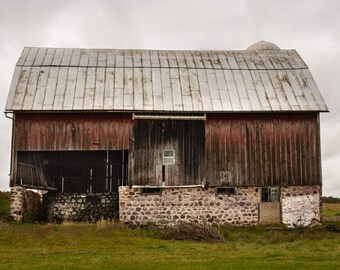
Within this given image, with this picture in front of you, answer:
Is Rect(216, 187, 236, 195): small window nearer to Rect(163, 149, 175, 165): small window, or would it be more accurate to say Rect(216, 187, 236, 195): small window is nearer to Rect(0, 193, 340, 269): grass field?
Rect(0, 193, 340, 269): grass field

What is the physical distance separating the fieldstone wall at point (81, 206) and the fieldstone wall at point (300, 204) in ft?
26.8

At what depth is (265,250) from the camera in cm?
1650

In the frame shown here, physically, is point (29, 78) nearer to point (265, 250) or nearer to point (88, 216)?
point (88, 216)

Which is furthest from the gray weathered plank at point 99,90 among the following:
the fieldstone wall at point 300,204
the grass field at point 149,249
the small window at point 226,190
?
the fieldstone wall at point 300,204

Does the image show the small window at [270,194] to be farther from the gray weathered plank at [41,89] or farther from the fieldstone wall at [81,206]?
the gray weathered plank at [41,89]

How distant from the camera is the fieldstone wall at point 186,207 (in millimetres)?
24328

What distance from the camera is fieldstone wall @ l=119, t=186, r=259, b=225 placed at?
24.3m

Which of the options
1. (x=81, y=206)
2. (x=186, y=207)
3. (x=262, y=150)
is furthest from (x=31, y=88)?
(x=262, y=150)

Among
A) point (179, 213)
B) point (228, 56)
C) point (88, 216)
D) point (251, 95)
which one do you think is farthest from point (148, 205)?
point (228, 56)


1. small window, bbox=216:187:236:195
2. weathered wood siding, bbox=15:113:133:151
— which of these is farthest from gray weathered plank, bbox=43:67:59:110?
small window, bbox=216:187:236:195

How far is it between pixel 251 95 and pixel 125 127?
6397 millimetres

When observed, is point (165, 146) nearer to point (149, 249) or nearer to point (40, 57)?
point (149, 249)

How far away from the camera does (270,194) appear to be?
2516cm

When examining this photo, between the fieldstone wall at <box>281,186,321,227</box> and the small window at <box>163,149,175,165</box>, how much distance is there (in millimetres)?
5399
